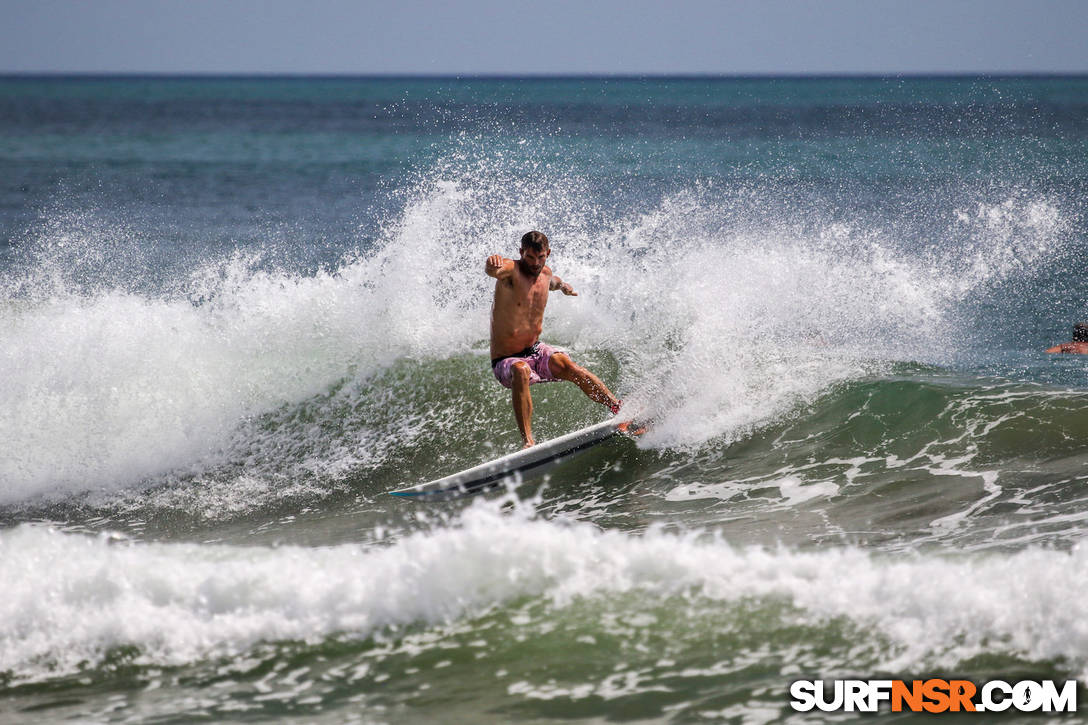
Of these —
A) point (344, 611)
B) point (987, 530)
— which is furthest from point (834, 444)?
point (344, 611)

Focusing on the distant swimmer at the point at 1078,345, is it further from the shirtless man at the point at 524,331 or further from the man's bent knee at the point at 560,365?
the man's bent knee at the point at 560,365

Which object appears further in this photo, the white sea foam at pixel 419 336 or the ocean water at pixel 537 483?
the white sea foam at pixel 419 336

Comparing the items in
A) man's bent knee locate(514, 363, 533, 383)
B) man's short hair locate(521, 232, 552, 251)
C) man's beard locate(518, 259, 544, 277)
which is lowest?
man's bent knee locate(514, 363, 533, 383)

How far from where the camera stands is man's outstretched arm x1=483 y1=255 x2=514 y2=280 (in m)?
7.44

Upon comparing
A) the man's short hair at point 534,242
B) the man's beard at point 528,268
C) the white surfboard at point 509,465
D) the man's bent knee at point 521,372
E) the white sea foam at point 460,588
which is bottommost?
the white sea foam at point 460,588

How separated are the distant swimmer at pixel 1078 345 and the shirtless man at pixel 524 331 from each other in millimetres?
5815

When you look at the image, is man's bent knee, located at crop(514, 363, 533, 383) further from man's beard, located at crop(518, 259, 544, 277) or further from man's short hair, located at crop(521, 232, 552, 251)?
man's short hair, located at crop(521, 232, 552, 251)

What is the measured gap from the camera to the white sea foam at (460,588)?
467 centimetres

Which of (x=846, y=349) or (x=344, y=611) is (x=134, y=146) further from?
(x=344, y=611)

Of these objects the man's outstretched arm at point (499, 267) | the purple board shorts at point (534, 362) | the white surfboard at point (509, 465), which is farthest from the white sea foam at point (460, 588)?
the man's outstretched arm at point (499, 267)

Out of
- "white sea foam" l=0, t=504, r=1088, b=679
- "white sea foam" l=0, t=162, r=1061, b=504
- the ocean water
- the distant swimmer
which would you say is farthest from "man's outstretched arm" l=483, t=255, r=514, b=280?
the distant swimmer

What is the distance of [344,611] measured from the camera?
4984 millimetres

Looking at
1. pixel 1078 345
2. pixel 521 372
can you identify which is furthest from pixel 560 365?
pixel 1078 345

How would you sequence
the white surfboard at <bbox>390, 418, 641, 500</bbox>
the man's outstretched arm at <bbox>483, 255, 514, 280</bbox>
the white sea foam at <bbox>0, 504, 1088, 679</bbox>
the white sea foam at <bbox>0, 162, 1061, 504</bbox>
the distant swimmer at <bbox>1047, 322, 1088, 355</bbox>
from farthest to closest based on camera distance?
the distant swimmer at <bbox>1047, 322, 1088, 355</bbox> < the white sea foam at <bbox>0, 162, 1061, 504</bbox> < the man's outstretched arm at <bbox>483, 255, 514, 280</bbox> < the white surfboard at <bbox>390, 418, 641, 500</bbox> < the white sea foam at <bbox>0, 504, 1088, 679</bbox>
